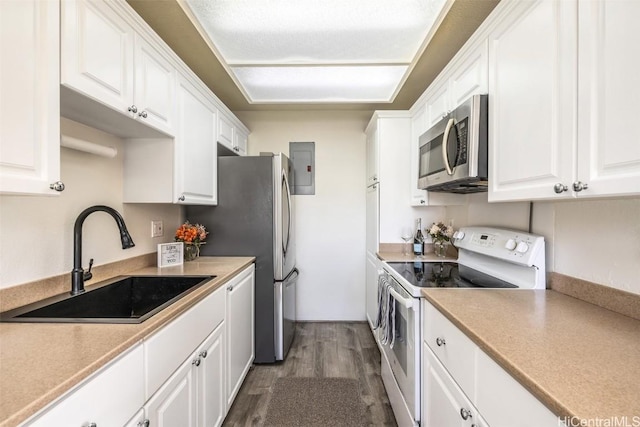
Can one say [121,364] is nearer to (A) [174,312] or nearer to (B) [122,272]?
(A) [174,312]

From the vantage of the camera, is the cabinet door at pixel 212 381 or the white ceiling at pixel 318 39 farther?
the white ceiling at pixel 318 39

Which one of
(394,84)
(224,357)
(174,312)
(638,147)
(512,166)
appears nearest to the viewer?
(638,147)

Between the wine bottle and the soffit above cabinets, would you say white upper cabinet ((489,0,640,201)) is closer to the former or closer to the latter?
the soffit above cabinets

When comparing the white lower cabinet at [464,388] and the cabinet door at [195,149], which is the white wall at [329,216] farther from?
the white lower cabinet at [464,388]

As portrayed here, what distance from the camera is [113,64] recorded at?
1.22 m

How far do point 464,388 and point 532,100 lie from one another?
3.57 ft

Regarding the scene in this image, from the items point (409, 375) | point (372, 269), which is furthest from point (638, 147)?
point (372, 269)

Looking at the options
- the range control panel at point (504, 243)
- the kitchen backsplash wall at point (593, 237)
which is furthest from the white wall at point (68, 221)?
the kitchen backsplash wall at point (593, 237)

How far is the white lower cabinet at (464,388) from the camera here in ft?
2.35

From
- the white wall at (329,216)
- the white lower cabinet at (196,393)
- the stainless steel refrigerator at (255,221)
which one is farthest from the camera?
the white wall at (329,216)

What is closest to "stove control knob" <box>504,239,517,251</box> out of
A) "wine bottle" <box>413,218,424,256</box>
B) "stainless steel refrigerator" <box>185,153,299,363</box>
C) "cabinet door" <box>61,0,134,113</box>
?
"wine bottle" <box>413,218,424,256</box>

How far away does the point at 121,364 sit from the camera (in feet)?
2.77

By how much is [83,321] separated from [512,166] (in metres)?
1.76

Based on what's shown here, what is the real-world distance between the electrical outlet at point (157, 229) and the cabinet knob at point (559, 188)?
2.29m
